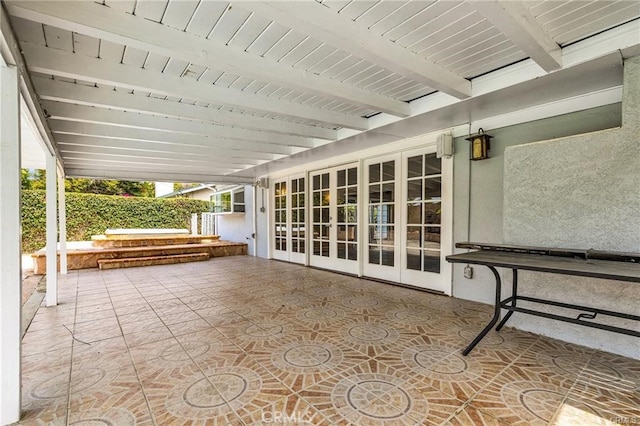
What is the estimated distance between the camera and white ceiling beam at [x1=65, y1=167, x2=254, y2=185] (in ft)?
22.5

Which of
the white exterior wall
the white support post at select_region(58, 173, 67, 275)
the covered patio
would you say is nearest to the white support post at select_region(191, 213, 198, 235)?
the white exterior wall

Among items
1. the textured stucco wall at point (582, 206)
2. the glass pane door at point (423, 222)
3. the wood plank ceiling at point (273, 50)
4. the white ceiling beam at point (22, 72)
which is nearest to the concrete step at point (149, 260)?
the white ceiling beam at point (22, 72)

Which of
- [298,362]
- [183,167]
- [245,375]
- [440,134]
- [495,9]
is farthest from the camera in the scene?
[183,167]

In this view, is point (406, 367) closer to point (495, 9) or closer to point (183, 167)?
point (495, 9)

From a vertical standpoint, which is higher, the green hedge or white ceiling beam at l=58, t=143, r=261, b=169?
white ceiling beam at l=58, t=143, r=261, b=169

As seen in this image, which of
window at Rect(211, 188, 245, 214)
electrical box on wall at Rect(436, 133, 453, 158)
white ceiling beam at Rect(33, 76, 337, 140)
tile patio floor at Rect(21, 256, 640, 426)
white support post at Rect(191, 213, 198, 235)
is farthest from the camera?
white support post at Rect(191, 213, 198, 235)

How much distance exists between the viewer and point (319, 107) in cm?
365

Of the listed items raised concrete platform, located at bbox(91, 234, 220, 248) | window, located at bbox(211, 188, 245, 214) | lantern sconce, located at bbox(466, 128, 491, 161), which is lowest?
raised concrete platform, located at bbox(91, 234, 220, 248)

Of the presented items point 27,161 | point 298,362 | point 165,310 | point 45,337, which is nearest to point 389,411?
point 298,362

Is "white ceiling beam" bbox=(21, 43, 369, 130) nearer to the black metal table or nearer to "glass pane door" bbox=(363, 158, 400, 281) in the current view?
"glass pane door" bbox=(363, 158, 400, 281)

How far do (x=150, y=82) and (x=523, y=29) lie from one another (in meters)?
2.93

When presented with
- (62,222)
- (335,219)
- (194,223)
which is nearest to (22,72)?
(335,219)

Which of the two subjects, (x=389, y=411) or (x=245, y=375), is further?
(x=245, y=375)

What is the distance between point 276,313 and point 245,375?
138 cm
